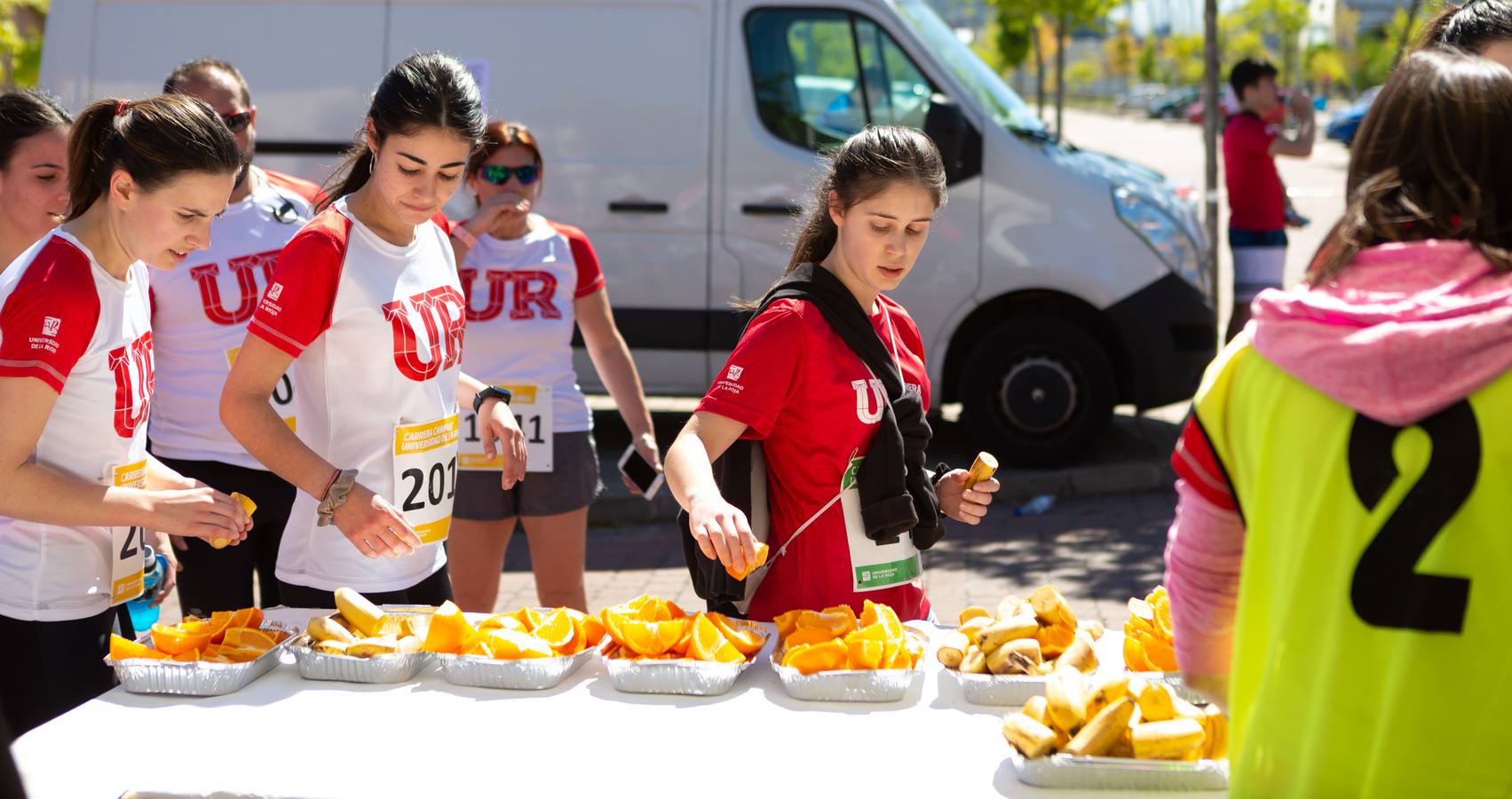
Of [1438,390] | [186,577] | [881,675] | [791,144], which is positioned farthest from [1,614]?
[791,144]

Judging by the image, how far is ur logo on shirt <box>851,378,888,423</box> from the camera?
2934mm

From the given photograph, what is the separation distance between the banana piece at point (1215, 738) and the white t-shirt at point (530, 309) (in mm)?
2825

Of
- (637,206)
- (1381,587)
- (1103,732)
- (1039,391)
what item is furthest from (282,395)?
(1039,391)

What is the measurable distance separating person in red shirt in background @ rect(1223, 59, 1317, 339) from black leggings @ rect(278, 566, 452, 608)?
6.52 metres

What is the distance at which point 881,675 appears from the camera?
2.54 metres

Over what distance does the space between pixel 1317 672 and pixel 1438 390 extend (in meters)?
0.33

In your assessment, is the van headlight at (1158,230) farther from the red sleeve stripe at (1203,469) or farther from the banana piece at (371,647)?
the red sleeve stripe at (1203,469)

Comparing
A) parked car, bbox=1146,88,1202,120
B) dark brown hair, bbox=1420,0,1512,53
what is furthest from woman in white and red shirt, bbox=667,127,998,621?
parked car, bbox=1146,88,1202,120

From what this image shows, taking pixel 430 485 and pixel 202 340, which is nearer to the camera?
pixel 430 485

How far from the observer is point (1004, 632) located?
8.62 ft

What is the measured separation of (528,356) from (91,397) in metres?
2.03

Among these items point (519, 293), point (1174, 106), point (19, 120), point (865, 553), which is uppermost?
point (1174, 106)

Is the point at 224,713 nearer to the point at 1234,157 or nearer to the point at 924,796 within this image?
the point at 924,796

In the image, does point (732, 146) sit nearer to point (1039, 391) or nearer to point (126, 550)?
point (1039, 391)
